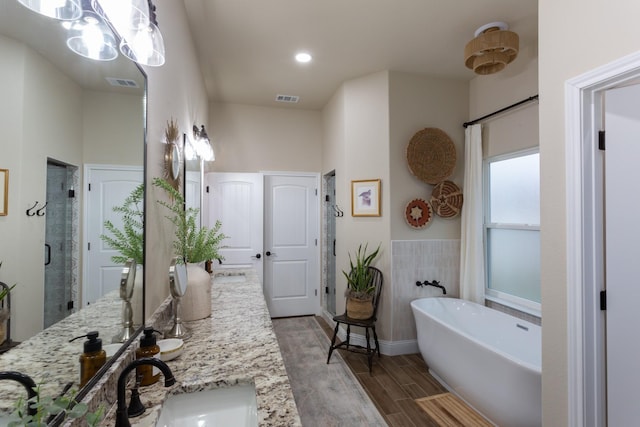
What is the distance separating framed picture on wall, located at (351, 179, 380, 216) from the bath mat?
1.68 metres

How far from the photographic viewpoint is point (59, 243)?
0.67 meters

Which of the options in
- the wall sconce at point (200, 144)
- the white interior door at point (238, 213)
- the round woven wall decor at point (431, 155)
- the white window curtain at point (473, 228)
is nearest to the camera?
the wall sconce at point (200, 144)

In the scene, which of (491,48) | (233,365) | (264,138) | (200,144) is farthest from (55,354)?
(264,138)

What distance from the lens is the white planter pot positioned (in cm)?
164

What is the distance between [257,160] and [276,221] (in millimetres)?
877

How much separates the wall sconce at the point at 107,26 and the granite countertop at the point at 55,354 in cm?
63

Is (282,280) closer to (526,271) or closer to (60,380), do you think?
(526,271)

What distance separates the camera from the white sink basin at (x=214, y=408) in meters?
0.96

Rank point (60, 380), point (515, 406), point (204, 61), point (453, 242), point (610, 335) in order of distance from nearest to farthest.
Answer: point (60, 380)
point (610, 335)
point (515, 406)
point (204, 61)
point (453, 242)

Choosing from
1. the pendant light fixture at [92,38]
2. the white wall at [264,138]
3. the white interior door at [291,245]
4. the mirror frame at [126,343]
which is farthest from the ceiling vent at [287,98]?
the pendant light fixture at [92,38]

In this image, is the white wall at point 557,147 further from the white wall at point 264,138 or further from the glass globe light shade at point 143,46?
the white wall at point 264,138

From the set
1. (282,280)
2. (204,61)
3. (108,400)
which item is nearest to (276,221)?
(282,280)

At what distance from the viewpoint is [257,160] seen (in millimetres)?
4238

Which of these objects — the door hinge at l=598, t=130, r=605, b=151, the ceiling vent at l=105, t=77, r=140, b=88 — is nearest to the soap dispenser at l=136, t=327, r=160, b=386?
the ceiling vent at l=105, t=77, r=140, b=88
